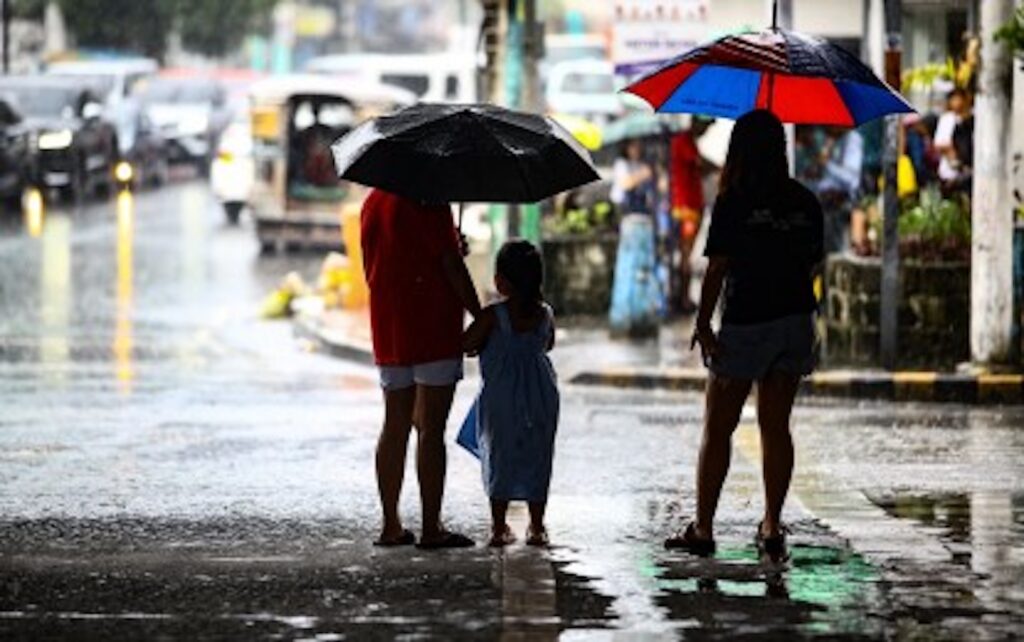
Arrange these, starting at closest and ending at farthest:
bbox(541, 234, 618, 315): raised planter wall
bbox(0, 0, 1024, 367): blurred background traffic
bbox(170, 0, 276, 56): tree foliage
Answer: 1. bbox(0, 0, 1024, 367): blurred background traffic
2. bbox(541, 234, 618, 315): raised planter wall
3. bbox(170, 0, 276, 56): tree foliage

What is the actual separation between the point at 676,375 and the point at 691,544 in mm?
7893

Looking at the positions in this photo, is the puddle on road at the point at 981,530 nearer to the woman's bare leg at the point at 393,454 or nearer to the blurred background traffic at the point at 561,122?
the woman's bare leg at the point at 393,454

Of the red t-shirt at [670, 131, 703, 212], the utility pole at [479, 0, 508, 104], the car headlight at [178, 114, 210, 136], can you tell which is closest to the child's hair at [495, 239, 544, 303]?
the red t-shirt at [670, 131, 703, 212]

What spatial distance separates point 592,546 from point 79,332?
12523 mm

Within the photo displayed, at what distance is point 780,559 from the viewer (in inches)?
448

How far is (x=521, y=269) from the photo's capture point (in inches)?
458

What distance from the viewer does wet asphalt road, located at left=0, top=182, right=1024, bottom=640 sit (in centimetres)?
1011

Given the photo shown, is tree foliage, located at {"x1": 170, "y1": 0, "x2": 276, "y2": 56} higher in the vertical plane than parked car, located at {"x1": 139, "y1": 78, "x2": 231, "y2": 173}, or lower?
higher

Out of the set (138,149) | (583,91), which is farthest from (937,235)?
(138,149)

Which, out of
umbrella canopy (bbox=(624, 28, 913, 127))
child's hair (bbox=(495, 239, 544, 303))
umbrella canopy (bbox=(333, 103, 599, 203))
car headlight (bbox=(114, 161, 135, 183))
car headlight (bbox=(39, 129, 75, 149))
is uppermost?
umbrella canopy (bbox=(624, 28, 913, 127))

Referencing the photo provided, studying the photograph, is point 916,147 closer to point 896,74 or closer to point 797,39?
point 896,74

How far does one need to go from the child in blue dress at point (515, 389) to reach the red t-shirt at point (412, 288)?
0.44 feet

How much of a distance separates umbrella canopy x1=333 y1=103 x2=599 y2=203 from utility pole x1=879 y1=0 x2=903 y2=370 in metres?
7.46

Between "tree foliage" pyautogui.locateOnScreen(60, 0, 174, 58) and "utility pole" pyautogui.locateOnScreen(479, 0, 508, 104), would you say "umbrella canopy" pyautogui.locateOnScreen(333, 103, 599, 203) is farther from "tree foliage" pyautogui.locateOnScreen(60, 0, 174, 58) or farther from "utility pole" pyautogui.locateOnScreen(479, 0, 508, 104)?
"tree foliage" pyautogui.locateOnScreen(60, 0, 174, 58)
